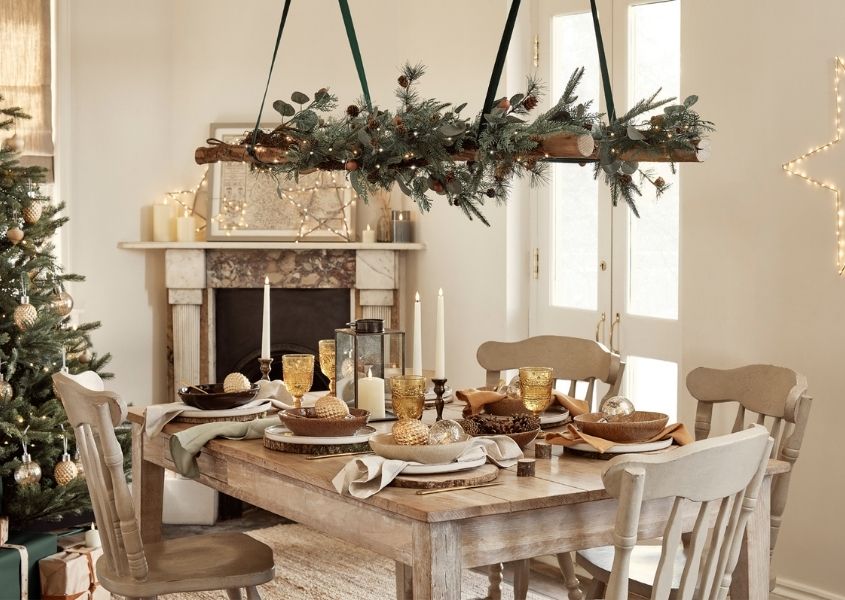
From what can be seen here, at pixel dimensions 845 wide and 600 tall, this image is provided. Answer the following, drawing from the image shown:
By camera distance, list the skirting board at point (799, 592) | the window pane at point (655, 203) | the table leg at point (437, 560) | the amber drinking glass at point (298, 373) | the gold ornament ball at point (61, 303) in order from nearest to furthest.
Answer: the table leg at point (437, 560) < the amber drinking glass at point (298, 373) < the skirting board at point (799, 592) < the gold ornament ball at point (61, 303) < the window pane at point (655, 203)

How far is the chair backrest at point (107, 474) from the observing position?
7.97 feet

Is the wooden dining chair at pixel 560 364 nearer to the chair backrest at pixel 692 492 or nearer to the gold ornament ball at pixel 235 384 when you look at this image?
the gold ornament ball at pixel 235 384

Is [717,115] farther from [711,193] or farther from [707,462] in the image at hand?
[707,462]

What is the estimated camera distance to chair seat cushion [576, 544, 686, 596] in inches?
98.7

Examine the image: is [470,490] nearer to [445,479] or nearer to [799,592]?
[445,479]

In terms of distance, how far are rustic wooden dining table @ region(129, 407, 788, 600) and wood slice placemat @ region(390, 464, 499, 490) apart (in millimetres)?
24

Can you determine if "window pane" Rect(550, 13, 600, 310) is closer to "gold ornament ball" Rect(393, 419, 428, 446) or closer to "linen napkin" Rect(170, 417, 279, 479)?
"linen napkin" Rect(170, 417, 279, 479)

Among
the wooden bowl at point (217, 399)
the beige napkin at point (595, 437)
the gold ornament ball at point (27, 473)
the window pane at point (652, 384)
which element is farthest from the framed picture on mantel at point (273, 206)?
the beige napkin at point (595, 437)

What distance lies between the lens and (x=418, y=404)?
2.49 meters

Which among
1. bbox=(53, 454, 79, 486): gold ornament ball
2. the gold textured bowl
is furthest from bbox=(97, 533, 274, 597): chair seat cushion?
bbox=(53, 454, 79, 486): gold ornament ball

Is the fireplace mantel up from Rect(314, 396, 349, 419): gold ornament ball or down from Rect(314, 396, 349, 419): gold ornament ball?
up

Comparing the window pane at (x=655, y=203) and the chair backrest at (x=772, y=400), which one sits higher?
the window pane at (x=655, y=203)

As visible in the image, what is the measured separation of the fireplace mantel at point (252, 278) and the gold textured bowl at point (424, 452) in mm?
3231

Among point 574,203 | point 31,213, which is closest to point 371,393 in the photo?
point 31,213
